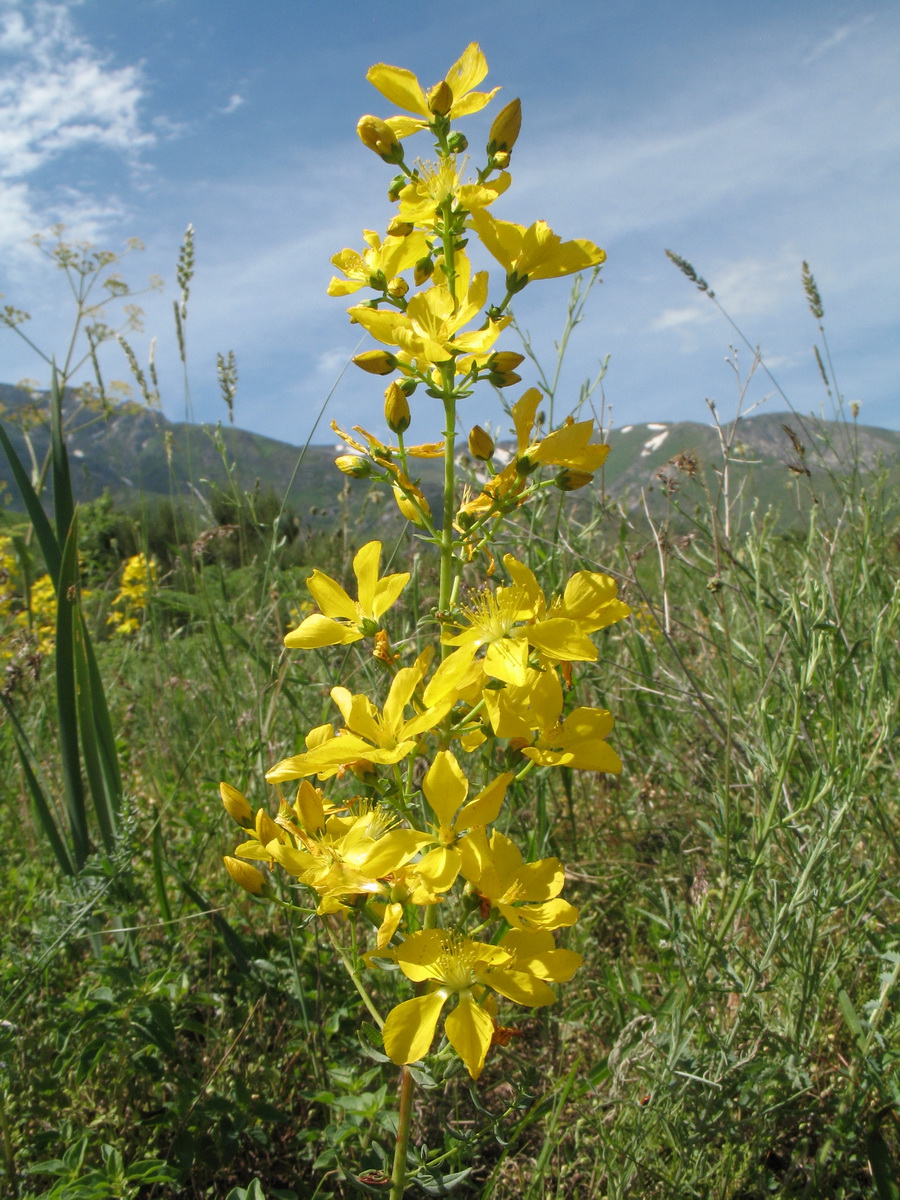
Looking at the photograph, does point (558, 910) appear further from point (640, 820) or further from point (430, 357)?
point (640, 820)

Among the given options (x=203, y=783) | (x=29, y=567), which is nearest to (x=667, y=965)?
(x=203, y=783)

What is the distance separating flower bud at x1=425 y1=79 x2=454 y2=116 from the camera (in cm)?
132

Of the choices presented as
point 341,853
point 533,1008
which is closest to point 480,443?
point 341,853

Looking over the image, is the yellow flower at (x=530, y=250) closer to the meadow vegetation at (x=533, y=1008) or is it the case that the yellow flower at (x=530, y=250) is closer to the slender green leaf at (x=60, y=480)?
the meadow vegetation at (x=533, y=1008)

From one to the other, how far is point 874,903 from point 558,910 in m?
1.37

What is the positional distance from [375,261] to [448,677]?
2.65 ft

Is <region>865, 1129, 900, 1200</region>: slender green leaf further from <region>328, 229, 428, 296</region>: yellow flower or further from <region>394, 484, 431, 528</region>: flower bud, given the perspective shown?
<region>328, 229, 428, 296</region>: yellow flower

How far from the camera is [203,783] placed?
2658mm

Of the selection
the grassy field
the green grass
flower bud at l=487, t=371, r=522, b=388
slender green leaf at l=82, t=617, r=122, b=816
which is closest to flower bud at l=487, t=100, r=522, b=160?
flower bud at l=487, t=371, r=522, b=388

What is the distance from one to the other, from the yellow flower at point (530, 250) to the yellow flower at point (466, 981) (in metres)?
1.13

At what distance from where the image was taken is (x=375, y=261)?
1.37 metres

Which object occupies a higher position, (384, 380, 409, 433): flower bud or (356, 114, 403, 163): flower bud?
(356, 114, 403, 163): flower bud

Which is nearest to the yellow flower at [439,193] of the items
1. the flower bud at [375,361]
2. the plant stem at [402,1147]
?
the flower bud at [375,361]

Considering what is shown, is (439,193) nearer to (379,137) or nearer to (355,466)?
(379,137)
